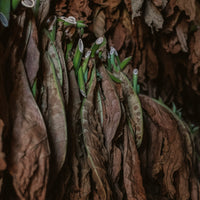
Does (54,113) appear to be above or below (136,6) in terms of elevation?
below

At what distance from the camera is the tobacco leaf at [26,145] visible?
0.54m

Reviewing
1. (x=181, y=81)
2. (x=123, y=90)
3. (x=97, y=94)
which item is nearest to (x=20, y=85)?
(x=97, y=94)

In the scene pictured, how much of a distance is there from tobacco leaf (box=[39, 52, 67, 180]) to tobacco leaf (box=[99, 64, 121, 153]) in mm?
244

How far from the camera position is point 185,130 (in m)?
1.21

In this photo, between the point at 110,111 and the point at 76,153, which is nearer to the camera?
the point at 76,153

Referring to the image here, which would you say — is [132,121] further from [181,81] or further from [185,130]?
[181,81]

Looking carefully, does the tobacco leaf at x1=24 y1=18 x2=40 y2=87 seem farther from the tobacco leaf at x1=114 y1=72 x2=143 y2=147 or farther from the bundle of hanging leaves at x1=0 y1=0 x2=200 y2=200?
the tobacco leaf at x1=114 y1=72 x2=143 y2=147

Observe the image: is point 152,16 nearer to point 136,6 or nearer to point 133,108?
point 136,6

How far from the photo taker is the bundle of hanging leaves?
56cm

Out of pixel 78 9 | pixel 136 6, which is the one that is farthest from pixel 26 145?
pixel 136 6

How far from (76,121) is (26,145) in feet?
0.89

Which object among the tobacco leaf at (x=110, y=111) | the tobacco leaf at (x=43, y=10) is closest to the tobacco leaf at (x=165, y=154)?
the tobacco leaf at (x=110, y=111)

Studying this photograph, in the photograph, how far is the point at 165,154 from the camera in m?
1.06

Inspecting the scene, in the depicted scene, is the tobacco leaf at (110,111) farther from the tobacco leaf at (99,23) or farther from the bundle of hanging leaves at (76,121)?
the tobacco leaf at (99,23)
